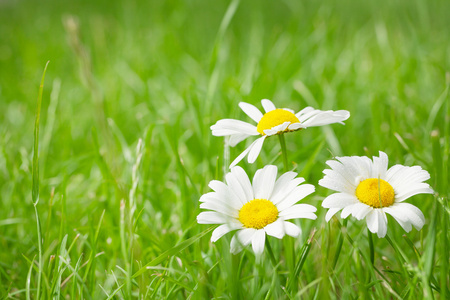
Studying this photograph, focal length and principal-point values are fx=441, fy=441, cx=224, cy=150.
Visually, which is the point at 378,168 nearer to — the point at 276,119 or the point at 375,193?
the point at 375,193

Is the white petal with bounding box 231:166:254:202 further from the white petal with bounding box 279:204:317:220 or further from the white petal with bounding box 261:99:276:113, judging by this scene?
the white petal with bounding box 261:99:276:113

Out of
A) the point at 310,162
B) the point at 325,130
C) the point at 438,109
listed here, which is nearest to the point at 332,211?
the point at 310,162

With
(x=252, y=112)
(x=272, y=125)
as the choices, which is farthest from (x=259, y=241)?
(x=252, y=112)

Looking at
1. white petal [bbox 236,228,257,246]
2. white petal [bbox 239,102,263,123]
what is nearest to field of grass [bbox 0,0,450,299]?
white petal [bbox 236,228,257,246]

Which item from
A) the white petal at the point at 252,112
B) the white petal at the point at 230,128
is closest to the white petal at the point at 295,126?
the white petal at the point at 230,128

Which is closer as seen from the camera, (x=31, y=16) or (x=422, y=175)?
(x=422, y=175)

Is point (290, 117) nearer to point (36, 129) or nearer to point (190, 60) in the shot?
point (36, 129)

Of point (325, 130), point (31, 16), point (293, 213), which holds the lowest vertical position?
point (325, 130)
